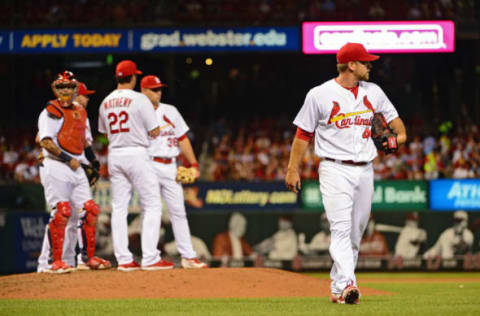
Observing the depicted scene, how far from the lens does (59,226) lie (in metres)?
8.71

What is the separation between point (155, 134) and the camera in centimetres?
895

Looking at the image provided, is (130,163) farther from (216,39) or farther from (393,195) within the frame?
(216,39)

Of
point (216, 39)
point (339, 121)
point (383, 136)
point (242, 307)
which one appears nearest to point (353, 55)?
point (339, 121)

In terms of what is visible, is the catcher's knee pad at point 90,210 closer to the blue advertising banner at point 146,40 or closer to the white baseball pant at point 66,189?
the white baseball pant at point 66,189

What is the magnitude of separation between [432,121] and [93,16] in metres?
10.4

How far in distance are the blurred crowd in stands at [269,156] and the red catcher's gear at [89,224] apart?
30.7 ft

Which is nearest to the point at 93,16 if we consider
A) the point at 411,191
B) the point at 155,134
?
the point at 411,191

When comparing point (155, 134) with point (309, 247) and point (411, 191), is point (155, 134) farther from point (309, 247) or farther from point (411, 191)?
point (411, 191)

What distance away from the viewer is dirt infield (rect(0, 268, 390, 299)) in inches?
306

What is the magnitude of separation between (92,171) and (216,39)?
43.0 ft

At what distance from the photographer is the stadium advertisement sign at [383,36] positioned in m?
21.6

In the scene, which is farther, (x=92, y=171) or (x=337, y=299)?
(x=92, y=171)

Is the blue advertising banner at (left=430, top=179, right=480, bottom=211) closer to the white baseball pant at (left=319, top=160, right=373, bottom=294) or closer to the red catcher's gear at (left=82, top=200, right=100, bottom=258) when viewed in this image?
the red catcher's gear at (left=82, top=200, right=100, bottom=258)

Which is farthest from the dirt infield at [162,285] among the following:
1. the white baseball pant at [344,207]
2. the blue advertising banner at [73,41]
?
the blue advertising banner at [73,41]
